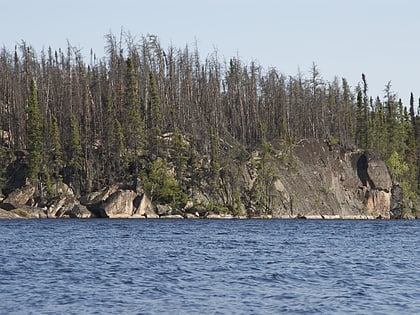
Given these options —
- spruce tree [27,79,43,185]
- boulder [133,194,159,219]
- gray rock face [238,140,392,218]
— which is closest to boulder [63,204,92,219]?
boulder [133,194,159,219]

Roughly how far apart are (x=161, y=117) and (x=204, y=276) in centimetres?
8339

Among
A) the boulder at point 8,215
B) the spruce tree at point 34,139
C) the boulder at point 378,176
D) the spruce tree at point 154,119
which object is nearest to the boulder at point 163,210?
the spruce tree at point 154,119

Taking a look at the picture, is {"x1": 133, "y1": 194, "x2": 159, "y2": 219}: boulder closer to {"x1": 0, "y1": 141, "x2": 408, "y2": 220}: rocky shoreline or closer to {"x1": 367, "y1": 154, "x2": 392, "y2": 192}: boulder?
{"x1": 0, "y1": 141, "x2": 408, "y2": 220}: rocky shoreline

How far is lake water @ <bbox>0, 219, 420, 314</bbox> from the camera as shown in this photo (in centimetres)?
2509

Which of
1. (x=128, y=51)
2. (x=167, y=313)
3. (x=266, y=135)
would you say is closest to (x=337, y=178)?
(x=266, y=135)

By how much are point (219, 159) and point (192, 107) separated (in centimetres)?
1731

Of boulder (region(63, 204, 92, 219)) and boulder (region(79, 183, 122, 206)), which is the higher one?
boulder (region(79, 183, 122, 206))

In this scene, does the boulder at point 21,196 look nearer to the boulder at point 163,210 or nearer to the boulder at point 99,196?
the boulder at point 99,196

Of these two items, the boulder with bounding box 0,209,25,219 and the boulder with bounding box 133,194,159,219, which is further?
the boulder with bounding box 133,194,159,219

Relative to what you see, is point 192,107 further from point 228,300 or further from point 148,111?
point 228,300

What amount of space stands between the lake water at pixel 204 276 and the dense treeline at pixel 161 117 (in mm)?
46974

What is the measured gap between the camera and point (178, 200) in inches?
3917

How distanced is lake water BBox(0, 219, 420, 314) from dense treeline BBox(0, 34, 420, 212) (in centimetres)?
4697

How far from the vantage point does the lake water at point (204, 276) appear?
82.3ft
